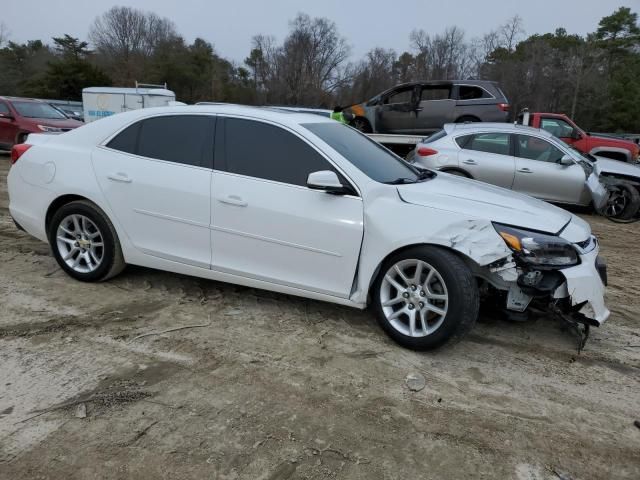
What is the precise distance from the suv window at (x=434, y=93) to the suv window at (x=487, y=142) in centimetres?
407

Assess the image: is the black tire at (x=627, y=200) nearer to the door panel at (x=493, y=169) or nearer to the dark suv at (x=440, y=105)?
the door panel at (x=493, y=169)

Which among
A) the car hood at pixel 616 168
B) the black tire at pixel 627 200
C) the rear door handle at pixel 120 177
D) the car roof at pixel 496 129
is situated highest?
the car roof at pixel 496 129

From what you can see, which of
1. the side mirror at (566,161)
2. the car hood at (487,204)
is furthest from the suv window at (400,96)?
the car hood at (487,204)

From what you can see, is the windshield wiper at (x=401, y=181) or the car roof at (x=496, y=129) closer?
the windshield wiper at (x=401, y=181)

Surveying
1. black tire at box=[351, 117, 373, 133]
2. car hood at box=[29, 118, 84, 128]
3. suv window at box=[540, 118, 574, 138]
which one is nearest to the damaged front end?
black tire at box=[351, 117, 373, 133]

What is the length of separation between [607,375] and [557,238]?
3.20 ft

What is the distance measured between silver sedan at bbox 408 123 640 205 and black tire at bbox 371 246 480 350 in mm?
5546

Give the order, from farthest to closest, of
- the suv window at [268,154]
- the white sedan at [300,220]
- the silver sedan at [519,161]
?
the silver sedan at [519,161], the suv window at [268,154], the white sedan at [300,220]

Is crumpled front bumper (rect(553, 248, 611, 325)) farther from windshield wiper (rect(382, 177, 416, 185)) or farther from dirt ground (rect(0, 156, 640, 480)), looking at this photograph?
windshield wiper (rect(382, 177, 416, 185))

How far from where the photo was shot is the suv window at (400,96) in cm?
1258

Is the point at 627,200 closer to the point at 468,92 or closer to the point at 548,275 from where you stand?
the point at 468,92

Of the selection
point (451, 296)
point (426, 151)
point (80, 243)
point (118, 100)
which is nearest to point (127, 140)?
point (80, 243)

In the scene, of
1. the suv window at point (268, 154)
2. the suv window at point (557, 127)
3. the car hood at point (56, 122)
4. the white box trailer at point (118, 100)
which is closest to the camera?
the suv window at point (268, 154)

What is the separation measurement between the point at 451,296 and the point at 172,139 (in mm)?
2569
